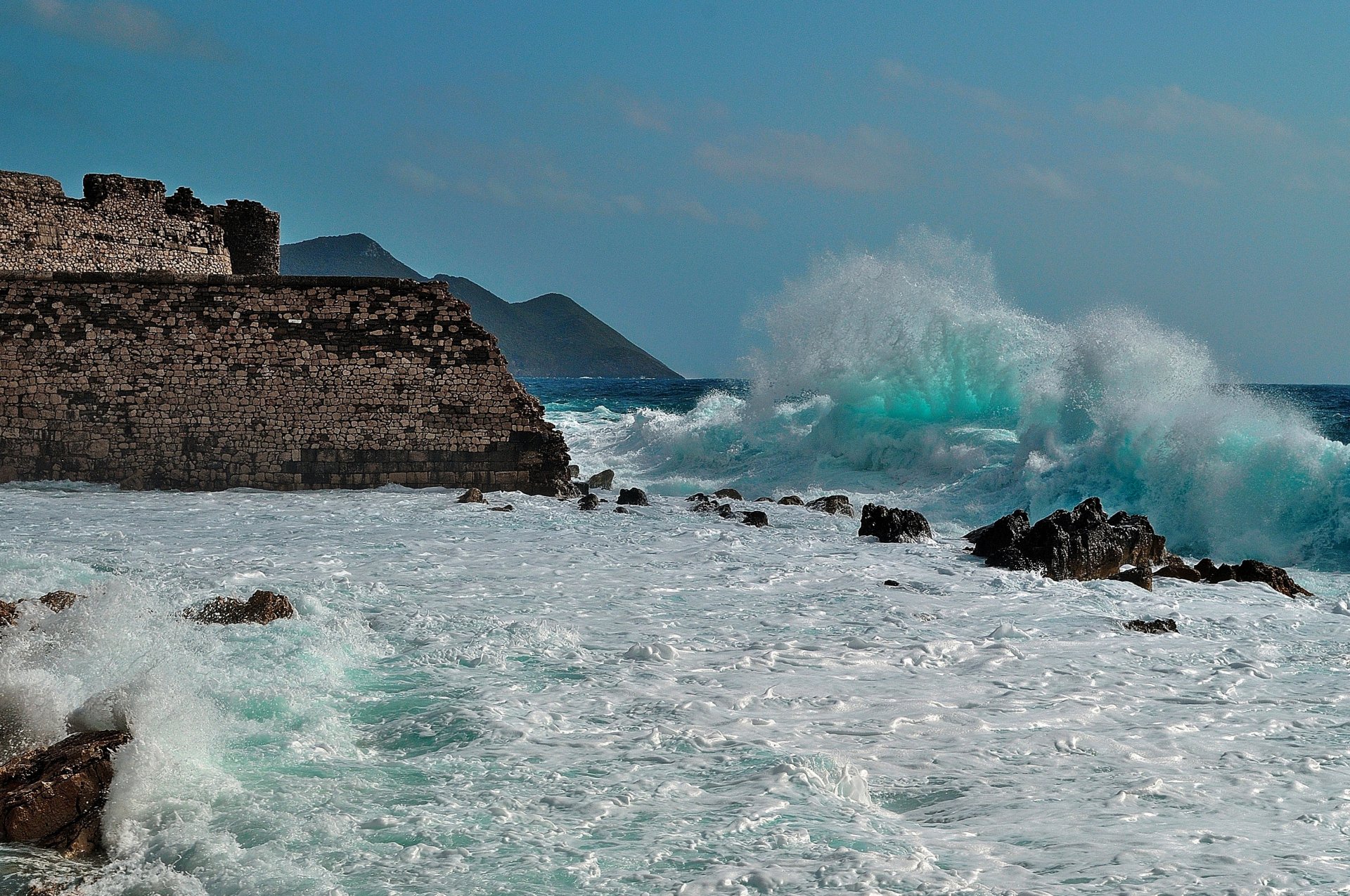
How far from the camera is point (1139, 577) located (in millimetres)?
10469

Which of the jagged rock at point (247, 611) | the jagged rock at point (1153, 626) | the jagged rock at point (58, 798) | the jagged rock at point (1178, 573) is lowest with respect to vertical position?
the jagged rock at point (58, 798)

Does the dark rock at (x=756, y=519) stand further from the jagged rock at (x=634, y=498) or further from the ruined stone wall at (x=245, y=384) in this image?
the ruined stone wall at (x=245, y=384)

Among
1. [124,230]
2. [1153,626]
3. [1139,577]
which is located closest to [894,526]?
[1139,577]

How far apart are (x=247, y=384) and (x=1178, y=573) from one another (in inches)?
495

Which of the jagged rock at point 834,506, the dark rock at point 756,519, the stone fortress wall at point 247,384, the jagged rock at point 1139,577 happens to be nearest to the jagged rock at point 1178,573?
the jagged rock at point 1139,577

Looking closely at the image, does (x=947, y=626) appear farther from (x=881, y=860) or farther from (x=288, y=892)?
(x=288, y=892)

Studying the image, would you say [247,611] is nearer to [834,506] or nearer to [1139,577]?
[1139,577]

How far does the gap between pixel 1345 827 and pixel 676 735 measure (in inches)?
123

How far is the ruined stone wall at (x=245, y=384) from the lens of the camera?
49.0 feet

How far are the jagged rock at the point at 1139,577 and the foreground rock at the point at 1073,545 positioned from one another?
0.48 feet

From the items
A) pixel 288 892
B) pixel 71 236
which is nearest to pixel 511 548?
pixel 288 892

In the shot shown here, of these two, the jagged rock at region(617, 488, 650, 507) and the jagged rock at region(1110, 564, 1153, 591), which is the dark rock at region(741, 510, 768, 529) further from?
the jagged rock at region(1110, 564, 1153, 591)

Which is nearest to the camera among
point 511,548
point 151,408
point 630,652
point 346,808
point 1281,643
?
point 346,808

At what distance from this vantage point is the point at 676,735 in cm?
557
